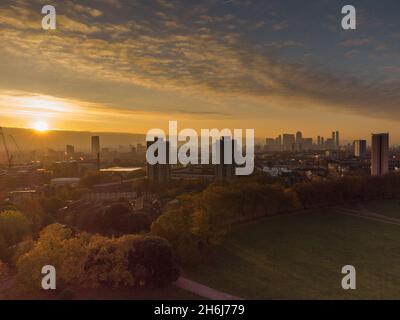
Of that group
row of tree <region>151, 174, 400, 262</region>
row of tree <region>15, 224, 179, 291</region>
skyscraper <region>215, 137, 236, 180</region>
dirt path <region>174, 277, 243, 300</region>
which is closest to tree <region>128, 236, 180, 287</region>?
row of tree <region>15, 224, 179, 291</region>

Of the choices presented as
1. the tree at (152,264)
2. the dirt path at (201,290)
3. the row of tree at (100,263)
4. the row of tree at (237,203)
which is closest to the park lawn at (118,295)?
the row of tree at (100,263)

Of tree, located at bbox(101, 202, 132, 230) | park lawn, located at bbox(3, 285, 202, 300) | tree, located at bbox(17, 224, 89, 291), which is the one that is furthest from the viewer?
tree, located at bbox(101, 202, 132, 230)

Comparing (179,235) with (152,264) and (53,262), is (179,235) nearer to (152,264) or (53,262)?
(152,264)

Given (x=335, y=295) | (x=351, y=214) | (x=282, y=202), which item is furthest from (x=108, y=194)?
(x=335, y=295)

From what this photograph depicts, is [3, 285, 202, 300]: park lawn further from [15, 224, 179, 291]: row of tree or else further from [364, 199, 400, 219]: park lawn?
[364, 199, 400, 219]: park lawn
